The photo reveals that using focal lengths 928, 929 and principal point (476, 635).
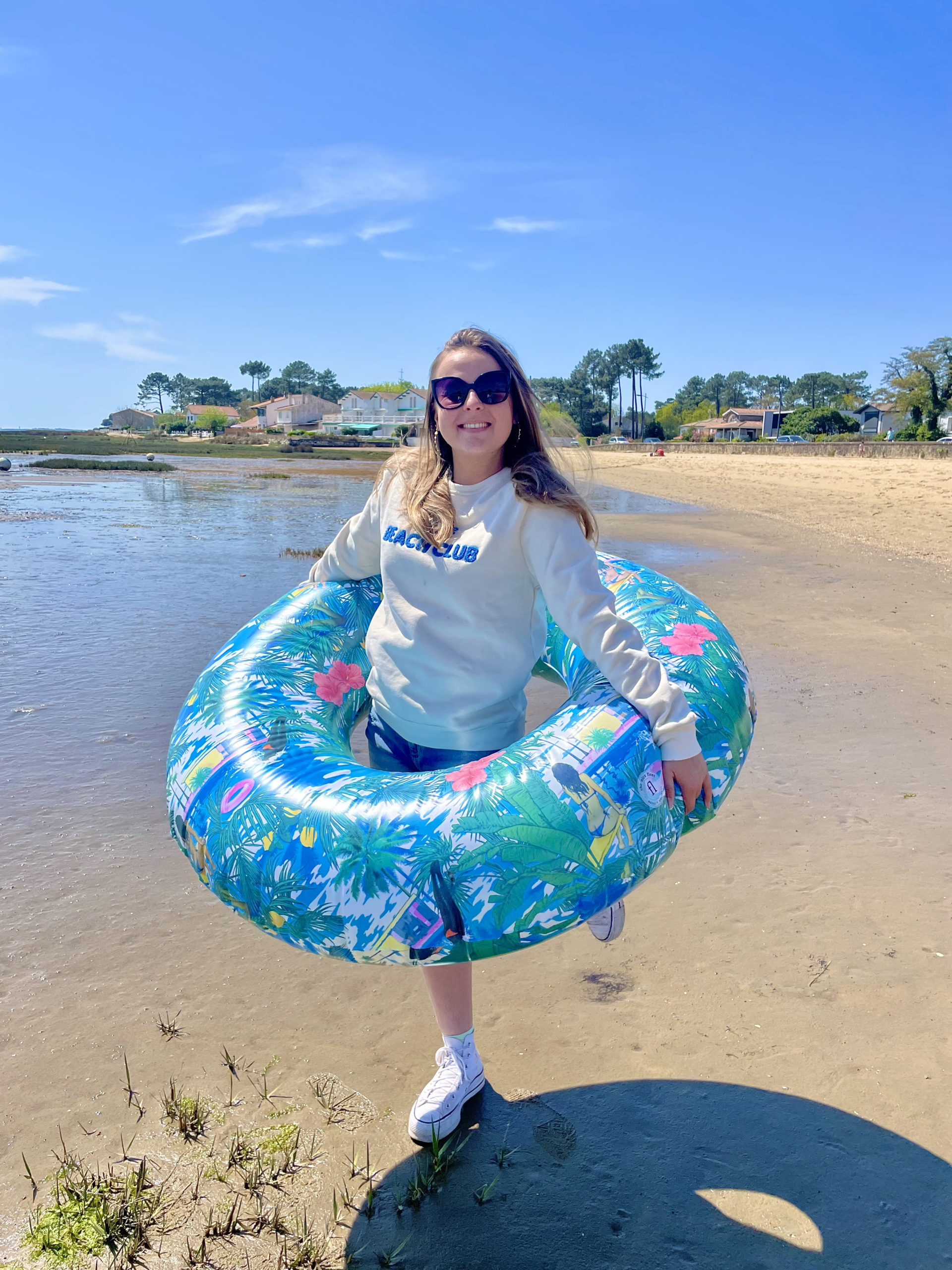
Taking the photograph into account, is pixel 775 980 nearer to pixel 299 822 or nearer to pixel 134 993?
pixel 299 822

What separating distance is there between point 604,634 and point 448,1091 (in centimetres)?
115

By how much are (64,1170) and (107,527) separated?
1573cm

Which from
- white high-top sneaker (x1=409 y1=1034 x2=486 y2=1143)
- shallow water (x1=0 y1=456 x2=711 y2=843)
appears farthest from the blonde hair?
shallow water (x1=0 y1=456 x2=711 y2=843)

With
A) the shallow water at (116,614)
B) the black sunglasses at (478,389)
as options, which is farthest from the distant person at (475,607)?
the shallow water at (116,614)

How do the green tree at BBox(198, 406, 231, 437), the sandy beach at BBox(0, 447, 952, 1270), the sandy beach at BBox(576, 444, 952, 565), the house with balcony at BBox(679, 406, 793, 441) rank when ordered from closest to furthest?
the sandy beach at BBox(0, 447, 952, 1270), the sandy beach at BBox(576, 444, 952, 565), the house with balcony at BBox(679, 406, 793, 441), the green tree at BBox(198, 406, 231, 437)

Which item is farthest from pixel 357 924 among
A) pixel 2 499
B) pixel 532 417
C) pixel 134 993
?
pixel 2 499

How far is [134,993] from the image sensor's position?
9.05 ft

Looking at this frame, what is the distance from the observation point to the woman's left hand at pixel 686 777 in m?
1.88

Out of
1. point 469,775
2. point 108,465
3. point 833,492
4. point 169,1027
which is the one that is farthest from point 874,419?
point 469,775

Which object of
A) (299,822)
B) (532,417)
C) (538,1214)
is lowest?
(538,1214)

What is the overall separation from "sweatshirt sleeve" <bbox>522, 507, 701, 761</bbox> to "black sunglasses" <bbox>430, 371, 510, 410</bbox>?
35 cm

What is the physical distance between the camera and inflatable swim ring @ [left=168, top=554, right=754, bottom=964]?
5.68 ft

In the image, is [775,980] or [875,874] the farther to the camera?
[875,874]

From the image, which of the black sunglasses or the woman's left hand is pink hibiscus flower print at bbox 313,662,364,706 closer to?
the black sunglasses
